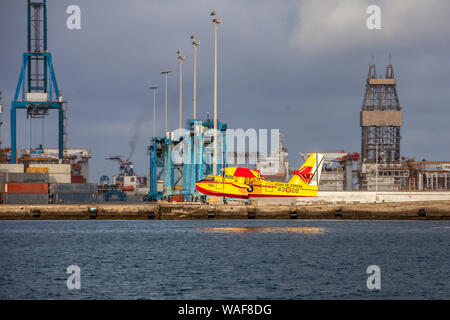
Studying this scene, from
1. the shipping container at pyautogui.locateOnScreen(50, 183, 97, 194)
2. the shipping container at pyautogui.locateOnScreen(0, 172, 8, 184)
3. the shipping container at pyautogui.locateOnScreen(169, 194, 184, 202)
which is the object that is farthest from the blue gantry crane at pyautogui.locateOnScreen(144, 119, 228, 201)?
the shipping container at pyautogui.locateOnScreen(0, 172, 8, 184)

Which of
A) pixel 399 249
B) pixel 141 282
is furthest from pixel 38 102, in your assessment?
pixel 141 282

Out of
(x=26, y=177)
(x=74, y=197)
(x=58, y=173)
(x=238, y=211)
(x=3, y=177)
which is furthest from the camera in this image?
(x=58, y=173)

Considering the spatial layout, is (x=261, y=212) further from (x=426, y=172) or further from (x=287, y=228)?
(x=426, y=172)

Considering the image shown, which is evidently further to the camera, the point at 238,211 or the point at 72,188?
the point at 72,188

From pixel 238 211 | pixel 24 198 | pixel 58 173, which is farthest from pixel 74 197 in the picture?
pixel 238 211

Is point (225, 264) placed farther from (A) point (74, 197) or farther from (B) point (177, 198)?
(A) point (74, 197)

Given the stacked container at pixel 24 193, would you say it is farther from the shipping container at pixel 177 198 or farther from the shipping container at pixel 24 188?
the shipping container at pixel 177 198

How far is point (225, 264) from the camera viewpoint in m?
48.5

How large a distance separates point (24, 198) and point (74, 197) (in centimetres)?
1574

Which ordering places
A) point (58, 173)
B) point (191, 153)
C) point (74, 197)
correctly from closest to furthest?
point (191, 153) → point (74, 197) → point (58, 173)

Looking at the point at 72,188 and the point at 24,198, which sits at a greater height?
the point at 72,188

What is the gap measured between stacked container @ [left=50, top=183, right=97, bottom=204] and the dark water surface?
243 feet

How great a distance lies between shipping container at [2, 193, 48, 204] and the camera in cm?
13775

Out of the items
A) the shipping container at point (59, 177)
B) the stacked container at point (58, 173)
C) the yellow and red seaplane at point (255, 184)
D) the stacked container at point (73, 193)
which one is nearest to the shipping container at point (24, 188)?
the stacked container at point (73, 193)
